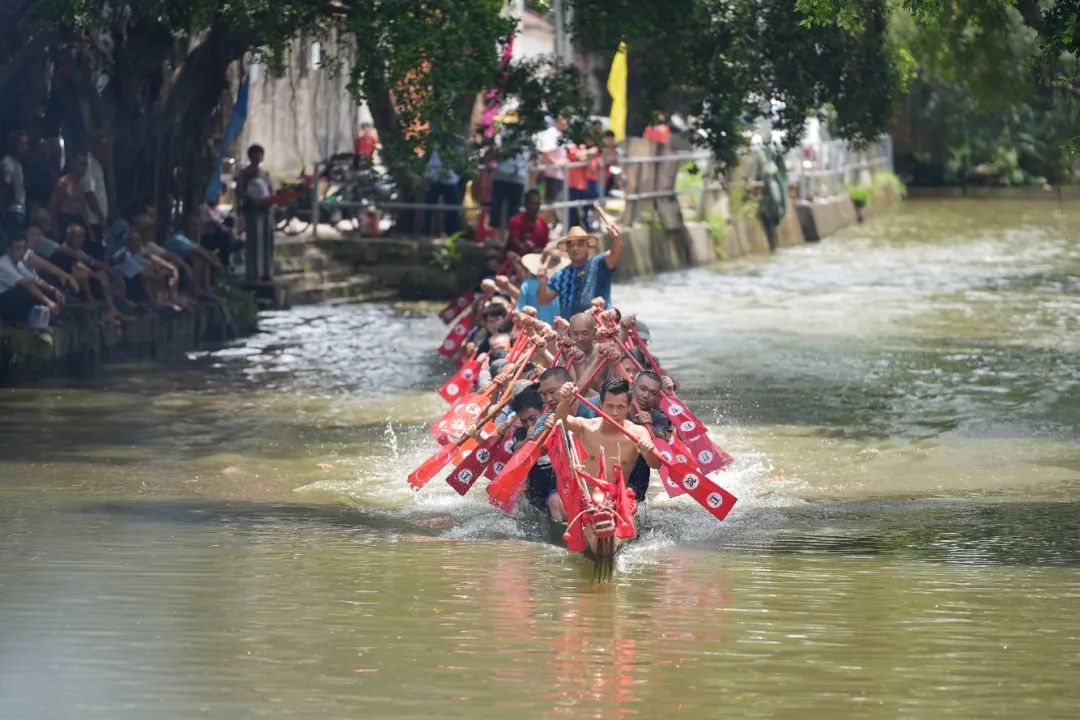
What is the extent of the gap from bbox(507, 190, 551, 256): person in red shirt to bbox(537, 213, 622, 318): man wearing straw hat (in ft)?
25.9

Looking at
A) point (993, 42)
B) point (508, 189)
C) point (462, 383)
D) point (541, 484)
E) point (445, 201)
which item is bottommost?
point (541, 484)

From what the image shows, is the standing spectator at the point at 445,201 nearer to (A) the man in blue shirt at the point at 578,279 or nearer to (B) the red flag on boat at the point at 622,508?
(A) the man in blue shirt at the point at 578,279

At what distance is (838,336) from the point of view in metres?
25.0

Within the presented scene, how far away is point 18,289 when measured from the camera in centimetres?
1989

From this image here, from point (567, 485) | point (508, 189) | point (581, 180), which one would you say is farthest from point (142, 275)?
point (567, 485)

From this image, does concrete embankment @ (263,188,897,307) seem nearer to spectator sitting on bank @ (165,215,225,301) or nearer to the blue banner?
the blue banner

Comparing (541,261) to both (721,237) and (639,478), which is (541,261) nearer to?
(639,478)

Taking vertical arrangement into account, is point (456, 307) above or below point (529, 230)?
below

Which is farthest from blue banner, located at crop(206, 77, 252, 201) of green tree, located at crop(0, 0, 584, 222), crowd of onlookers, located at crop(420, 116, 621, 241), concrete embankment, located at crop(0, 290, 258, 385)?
crowd of onlookers, located at crop(420, 116, 621, 241)

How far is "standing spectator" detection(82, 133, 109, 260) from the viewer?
21.8 metres

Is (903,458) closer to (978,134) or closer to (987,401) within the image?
(987,401)

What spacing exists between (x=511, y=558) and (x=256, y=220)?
547 inches

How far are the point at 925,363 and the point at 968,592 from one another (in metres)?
11.6

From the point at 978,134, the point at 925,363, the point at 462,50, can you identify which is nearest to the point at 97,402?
the point at 462,50
